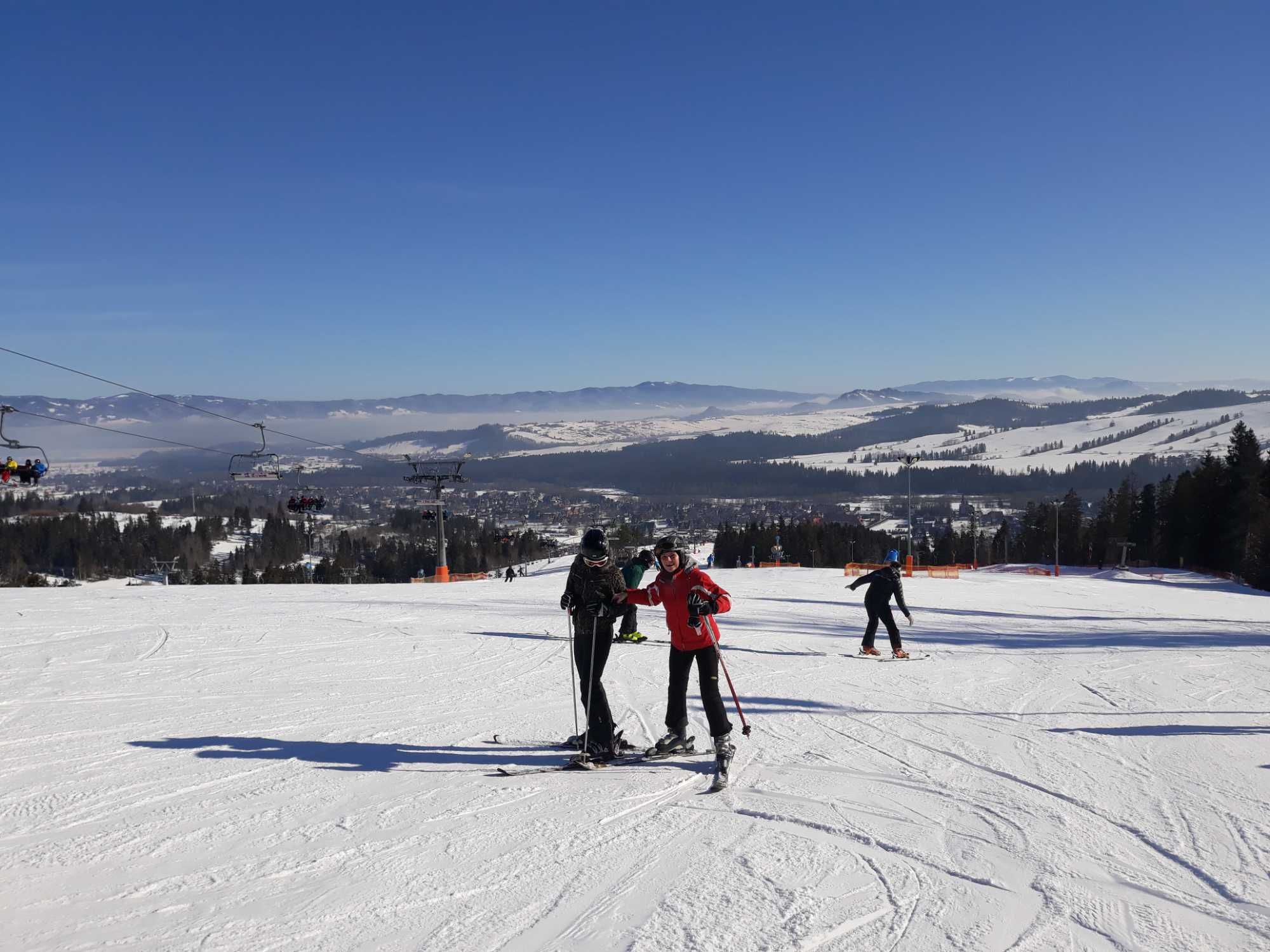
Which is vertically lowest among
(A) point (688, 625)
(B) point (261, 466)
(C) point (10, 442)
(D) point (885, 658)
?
(D) point (885, 658)

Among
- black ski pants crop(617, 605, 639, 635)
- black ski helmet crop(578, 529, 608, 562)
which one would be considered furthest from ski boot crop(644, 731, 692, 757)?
black ski helmet crop(578, 529, 608, 562)

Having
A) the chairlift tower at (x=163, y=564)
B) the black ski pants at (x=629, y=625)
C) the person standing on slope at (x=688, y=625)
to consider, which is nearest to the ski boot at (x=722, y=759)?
the person standing on slope at (x=688, y=625)

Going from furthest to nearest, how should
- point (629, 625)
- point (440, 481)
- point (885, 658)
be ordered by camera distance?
point (440, 481), point (885, 658), point (629, 625)

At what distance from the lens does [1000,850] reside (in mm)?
4586

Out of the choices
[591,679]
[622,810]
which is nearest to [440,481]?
[591,679]

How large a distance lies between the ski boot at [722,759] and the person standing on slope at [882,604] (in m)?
6.68

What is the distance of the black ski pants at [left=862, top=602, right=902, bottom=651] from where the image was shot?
12.2 metres

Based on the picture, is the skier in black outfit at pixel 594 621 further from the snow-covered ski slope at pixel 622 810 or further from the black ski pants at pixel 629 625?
the black ski pants at pixel 629 625

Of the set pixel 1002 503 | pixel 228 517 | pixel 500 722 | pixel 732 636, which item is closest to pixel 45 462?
pixel 732 636

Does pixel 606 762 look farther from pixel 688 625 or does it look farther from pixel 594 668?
pixel 688 625

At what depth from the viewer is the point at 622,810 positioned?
526 cm

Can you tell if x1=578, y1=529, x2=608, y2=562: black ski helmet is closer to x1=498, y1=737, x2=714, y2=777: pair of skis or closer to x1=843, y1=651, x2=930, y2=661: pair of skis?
x1=498, y1=737, x2=714, y2=777: pair of skis

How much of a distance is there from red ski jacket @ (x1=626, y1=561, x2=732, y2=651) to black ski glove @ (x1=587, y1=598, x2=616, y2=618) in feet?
0.50

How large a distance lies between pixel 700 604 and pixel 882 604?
702 cm
